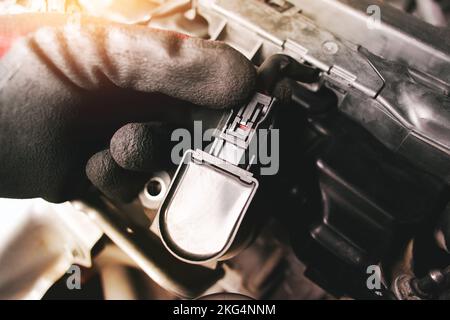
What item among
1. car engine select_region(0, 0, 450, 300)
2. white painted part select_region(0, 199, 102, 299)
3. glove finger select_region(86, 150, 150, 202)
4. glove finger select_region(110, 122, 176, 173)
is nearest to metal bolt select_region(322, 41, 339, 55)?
car engine select_region(0, 0, 450, 300)

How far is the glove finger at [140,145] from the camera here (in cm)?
74

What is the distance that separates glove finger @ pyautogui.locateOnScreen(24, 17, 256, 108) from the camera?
0.69 meters

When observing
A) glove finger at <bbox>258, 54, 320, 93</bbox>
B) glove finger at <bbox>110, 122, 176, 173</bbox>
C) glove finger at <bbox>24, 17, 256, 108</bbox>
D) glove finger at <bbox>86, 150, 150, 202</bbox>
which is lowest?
glove finger at <bbox>86, 150, 150, 202</bbox>

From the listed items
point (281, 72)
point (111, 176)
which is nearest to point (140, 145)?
point (111, 176)

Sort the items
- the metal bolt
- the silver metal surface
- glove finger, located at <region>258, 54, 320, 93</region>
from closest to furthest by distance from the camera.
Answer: the silver metal surface < glove finger, located at <region>258, 54, 320, 93</region> < the metal bolt

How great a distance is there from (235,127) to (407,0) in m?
1.32

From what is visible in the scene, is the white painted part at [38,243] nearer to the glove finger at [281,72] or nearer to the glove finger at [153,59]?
the glove finger at [153,59]

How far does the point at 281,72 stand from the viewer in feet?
2.77

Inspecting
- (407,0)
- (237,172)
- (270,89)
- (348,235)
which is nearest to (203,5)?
(270,89)

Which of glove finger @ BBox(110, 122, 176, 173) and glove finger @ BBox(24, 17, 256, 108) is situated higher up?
glove finger @ BBox(24, 17, 256, 108)

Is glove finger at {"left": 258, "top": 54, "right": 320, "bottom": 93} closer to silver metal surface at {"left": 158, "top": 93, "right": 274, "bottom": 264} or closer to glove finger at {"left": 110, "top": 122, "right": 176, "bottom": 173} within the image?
silver metal surface at {"left": 158, "top": 93, "right": 274, "bottom": 264}

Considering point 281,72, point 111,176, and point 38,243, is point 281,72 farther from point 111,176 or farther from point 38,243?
point 38,243

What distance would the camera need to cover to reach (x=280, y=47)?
942mm

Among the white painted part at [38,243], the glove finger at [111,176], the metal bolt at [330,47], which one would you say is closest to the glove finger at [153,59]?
the glove finger at [111,176]
